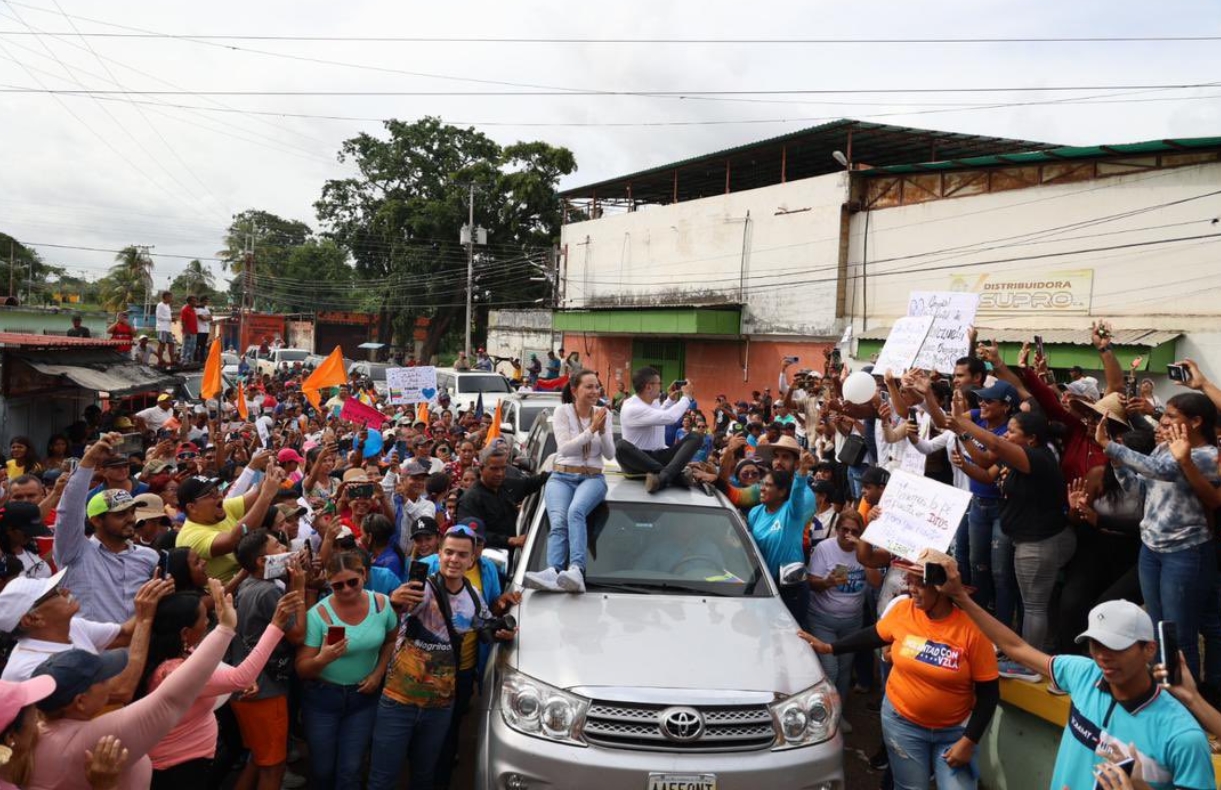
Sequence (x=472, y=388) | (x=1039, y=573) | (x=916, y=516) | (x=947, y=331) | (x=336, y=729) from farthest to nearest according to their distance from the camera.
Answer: (x=472, y=388) < (x=947, y=331) < (x=1039, y=573) < (x=916, y=516) < (x=336, y=729)

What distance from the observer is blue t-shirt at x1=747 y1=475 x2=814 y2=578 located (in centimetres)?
612

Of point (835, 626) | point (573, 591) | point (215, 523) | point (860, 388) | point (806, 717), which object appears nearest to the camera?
point (806, 717)

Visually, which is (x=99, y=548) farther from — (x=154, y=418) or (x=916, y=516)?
(x=154, y=418)

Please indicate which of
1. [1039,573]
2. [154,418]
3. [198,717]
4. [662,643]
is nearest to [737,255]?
[154,418]

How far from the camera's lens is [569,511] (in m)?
5.77

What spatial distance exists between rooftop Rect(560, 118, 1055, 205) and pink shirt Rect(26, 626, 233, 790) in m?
22.0

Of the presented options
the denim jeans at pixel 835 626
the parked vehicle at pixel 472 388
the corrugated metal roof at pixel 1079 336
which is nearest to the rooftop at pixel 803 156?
the corrugated metal roof at pixel 1079 336

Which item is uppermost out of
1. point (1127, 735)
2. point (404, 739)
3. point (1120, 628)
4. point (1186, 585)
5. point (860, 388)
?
point (860, 388)

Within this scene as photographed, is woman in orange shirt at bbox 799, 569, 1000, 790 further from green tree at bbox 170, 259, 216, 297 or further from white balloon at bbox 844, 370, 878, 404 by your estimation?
green tree at bbox 170, 259, 216, 297

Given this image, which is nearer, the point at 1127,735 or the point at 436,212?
the point at 1127,735

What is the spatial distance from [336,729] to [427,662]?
58cm

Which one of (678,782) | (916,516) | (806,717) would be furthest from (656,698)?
(916,516)

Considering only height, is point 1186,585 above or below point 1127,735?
above

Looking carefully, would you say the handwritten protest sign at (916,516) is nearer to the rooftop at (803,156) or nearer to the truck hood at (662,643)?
the truck hood at (662,643)
